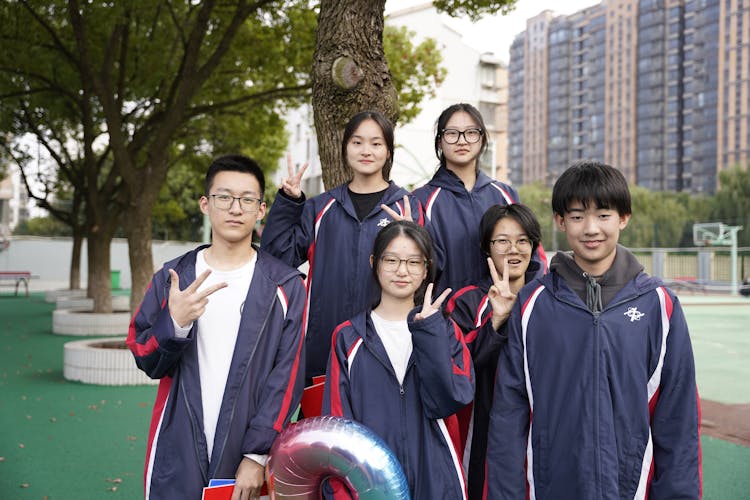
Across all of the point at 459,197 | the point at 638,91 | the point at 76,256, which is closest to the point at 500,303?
the point at 459,197

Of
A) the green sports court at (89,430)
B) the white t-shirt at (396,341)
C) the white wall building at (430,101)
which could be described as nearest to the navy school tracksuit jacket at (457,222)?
the white t-shirt at (396,341)

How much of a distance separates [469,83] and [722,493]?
39399 mm

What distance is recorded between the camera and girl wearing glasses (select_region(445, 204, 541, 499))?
2824mm

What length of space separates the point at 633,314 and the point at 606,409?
1.06ft

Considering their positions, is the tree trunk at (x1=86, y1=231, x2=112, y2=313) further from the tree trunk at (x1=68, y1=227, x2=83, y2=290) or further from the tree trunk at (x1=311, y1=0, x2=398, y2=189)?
the tree trunk at (x1=311, y1=0, x2=398, y2=189)

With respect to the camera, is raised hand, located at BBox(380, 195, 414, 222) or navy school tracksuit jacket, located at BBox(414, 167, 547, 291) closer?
raised hand, located at BBox(380, 195, 414, 222)

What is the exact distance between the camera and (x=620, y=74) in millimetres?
76000

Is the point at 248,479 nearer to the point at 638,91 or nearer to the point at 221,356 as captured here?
the point at 221,356

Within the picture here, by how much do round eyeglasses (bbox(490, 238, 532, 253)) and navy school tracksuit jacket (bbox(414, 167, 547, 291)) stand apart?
0.17 m

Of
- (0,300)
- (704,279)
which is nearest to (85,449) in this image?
(0,300)

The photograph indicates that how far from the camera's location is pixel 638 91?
7425cm

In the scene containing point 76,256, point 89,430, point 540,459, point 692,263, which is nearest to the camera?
point 540,459

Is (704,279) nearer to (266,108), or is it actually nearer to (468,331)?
(266,108)

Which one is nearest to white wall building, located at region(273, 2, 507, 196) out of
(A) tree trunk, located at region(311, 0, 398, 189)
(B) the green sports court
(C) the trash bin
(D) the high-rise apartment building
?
(C) the trash bin
